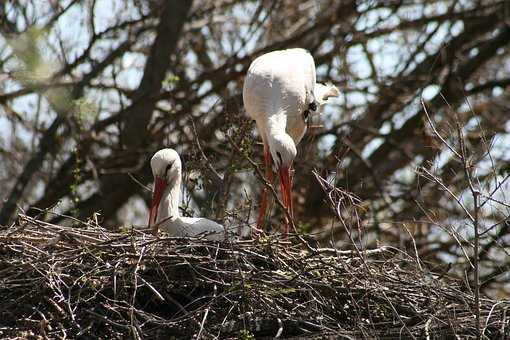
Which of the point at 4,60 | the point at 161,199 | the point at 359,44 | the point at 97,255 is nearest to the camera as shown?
the point at 97,255

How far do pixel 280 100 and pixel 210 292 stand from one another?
11.3 feet

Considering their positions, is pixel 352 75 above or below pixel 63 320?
below

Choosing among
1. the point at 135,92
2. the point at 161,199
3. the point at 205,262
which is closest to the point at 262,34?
the point at 135,92

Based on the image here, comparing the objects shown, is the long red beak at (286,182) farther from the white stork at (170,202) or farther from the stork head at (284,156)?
the white stork at (170,202)

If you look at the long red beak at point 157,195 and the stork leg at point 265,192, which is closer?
the long red beak at point 157,195

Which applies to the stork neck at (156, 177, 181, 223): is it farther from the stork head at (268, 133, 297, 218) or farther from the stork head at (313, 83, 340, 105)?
the stork head at (313, 83, 340, 105)

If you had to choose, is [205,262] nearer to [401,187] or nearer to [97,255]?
[97,255]

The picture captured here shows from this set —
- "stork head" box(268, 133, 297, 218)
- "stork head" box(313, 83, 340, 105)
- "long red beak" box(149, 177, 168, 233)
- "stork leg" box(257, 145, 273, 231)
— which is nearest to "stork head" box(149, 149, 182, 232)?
"long red beak" box(149, 177, 168, 233)

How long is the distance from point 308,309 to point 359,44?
6.86 meters

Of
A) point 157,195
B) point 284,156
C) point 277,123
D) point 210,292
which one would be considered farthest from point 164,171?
point 210,292

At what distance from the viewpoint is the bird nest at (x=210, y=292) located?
7672 millimetres

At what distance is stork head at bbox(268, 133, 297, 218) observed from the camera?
10.4 m

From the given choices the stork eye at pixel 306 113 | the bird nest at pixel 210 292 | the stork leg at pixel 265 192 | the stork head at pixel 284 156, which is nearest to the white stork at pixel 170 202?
the bird nest at pixel 210 292

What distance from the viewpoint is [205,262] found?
8039 mm
